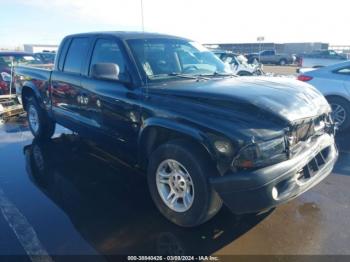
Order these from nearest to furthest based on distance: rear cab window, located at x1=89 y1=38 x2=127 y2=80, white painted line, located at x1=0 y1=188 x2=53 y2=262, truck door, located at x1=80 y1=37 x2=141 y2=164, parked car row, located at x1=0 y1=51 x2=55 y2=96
Result: white painted line, located at x1=0 y1=188 x2=53 y2=262 < truck door, located at x1=80 y1=37 x2=141 y2=164 < rear cab window, located at x1=89 y1=38 x2=127 y2=80 < parked car row, located at x1=0 y1=51 x2=55 y2=96

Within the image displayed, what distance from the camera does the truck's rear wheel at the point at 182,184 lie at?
9.98ft

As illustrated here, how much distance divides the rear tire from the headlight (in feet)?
15.5

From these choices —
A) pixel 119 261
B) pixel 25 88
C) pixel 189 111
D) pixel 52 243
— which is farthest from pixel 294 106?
pixel 25 88

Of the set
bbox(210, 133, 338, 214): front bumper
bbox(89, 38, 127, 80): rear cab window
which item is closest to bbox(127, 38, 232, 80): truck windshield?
bbox(89, 38, 127, 80): rear cab window

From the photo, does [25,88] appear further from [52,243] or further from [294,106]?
[294,106]

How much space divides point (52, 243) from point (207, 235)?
1511 millimetres

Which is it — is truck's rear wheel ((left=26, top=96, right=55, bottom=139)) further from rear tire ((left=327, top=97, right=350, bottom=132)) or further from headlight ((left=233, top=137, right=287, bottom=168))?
rear tire ((left=327, top=97, right=350, bottom=132))

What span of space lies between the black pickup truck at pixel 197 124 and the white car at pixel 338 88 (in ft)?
Answer: 11.1

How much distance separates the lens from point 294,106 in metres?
3.21

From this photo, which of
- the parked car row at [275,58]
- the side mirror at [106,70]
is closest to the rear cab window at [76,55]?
the side mirror at [106,70]

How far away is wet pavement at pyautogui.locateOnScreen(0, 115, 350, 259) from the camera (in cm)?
308

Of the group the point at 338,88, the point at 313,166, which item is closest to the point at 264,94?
the point at 313,166

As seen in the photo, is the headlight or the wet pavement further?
the wet pavement

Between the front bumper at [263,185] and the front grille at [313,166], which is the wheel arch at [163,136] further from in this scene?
the front grille at [313,166]
